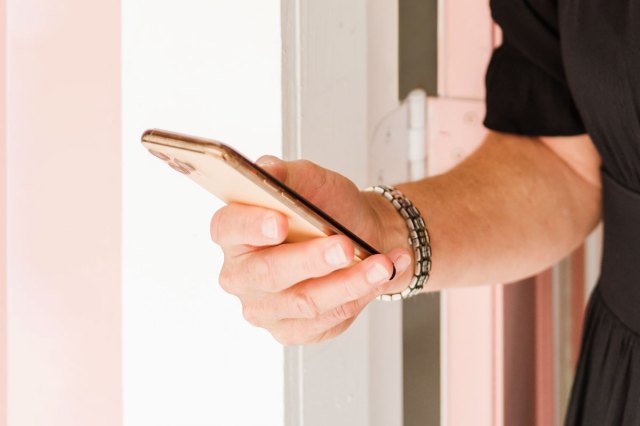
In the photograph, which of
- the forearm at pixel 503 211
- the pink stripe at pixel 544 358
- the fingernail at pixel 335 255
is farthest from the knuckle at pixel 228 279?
the pink stripe at pixel 544 358

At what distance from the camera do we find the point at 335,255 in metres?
0.43

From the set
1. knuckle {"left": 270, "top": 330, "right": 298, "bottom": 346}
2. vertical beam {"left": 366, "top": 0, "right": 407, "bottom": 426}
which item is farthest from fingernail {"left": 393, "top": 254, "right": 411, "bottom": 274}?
vertical beam {"left": 366, "top": 0, "right": 407, "bottom": 426}

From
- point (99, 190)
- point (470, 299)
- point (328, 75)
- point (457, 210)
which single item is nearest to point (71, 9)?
point (99, 190)

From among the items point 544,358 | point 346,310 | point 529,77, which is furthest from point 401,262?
point 544,358

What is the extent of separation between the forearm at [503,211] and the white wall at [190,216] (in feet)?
0.56

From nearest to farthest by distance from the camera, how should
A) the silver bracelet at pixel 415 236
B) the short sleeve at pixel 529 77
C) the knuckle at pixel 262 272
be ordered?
the knuckle at pixel 262 272 < the silver bracelet at pixel 415 236 < the short sleeve at pixel 529 77

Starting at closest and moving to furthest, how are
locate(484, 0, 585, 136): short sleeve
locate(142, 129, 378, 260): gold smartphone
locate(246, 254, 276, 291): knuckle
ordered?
locate(142, 129, 378, 260): gold smartphone, locate(246, 254, 276, 291): knuckle, locate(484, 0, 585, 136): short sleeve

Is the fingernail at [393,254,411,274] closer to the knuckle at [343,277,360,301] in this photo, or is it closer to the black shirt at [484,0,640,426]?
the knuckle at [343,277,360,301]

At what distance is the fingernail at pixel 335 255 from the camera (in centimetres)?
43

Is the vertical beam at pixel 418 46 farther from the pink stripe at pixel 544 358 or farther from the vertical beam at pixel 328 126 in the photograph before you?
the pink stripe at pixel 544 358

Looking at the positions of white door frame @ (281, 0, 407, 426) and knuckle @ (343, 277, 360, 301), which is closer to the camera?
knuckle @ (343, 277, 360, 301)

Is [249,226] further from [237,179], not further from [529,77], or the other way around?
[529,77]

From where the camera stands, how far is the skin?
1.51 feet

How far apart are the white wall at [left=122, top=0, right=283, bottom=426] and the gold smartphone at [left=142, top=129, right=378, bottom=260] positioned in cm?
22
